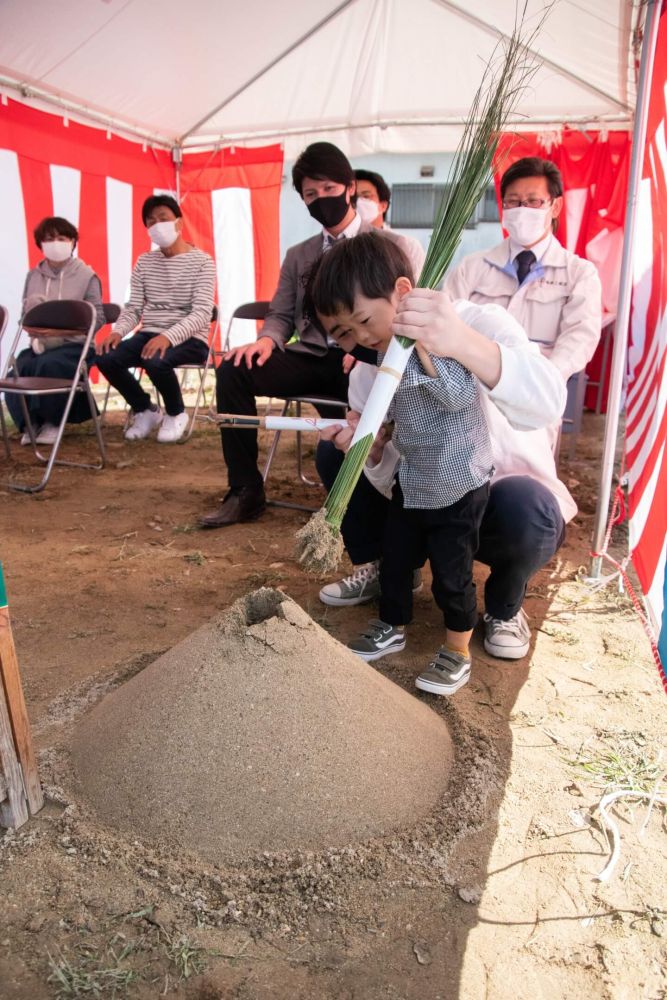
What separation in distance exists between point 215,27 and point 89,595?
4759 millimetres

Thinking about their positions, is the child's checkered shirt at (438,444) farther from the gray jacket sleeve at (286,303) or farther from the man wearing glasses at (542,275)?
the gray jacket sleeve at (286,303)

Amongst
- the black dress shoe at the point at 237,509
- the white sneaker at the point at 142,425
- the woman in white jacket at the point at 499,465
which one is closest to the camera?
the woman in white jacket at the point at 499,465

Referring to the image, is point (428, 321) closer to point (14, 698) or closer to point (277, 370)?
point (14, 698)

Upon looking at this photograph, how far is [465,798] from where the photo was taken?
1626 millimetres

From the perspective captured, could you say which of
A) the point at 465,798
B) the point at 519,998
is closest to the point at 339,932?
the point at 519,998

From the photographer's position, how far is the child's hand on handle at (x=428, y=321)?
4.94ft

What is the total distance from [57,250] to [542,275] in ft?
12.8

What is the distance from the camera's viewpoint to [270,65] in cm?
617

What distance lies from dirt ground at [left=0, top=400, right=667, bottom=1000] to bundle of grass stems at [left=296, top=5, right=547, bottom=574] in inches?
24.7

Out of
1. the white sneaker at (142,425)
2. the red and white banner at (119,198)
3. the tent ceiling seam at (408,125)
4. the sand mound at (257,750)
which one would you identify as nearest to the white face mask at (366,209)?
the tent ceiling seam at (408,125)

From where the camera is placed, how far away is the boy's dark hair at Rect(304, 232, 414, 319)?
5.42 feet

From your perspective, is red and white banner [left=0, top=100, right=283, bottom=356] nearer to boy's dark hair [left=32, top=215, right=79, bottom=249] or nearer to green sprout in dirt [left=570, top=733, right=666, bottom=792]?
boy's dark hair [left=32, top=215, right=79, bottom=249]

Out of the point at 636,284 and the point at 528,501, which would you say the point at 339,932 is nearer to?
the point at 528,501

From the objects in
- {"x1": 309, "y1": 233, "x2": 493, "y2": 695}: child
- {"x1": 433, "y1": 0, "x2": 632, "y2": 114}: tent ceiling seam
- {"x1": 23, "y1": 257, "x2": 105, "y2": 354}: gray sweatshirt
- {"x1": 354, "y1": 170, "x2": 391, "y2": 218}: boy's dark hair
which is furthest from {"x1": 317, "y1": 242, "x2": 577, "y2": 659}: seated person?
{"x1": 433, "y1": 0, "x2": 632, "y2": 114}: tent ceiling seam
